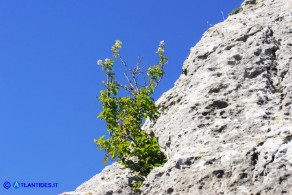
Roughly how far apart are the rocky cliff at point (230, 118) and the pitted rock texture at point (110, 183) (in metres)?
0.03

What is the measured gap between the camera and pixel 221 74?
14.0m

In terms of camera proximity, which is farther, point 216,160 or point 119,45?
point 119,45

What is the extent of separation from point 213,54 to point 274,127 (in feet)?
16.8

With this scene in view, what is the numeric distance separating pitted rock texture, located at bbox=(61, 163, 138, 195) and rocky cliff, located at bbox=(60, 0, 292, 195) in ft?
0.10

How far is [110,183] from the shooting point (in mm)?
12898

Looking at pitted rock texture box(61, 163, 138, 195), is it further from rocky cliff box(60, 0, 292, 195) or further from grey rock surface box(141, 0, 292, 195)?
grey rock surface box(141, 0, 292, 195)

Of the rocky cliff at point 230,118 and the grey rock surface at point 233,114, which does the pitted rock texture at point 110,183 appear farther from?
the grey rock surface at point 233,114

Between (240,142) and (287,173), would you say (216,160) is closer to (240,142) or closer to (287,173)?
(240,142)

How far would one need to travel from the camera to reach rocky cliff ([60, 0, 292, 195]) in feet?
31.7

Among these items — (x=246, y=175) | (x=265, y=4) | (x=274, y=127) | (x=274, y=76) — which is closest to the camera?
(x=246, y=175)

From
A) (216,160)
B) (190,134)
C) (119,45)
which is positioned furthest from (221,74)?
(119,45)

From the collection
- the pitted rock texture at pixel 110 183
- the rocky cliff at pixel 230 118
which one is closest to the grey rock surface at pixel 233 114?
the rocky cliff at pixel 230 118

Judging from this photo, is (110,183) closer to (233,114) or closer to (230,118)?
(230,118)

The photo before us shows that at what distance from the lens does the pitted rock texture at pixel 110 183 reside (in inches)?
494
